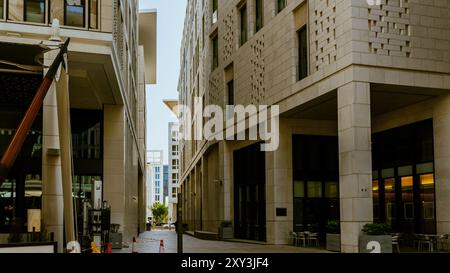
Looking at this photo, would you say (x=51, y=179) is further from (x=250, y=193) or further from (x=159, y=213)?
(x=159, y=213)

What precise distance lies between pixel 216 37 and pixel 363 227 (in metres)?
27.7

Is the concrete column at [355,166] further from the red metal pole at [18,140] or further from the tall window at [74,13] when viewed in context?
the red metal pole at [18,140]

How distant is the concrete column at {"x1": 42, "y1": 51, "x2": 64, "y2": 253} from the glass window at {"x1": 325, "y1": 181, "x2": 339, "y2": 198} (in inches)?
672

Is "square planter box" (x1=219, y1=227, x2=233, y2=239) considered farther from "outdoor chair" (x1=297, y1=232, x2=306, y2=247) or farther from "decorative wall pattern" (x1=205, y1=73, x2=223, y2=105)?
"decorative wall pattern" (x1=205, y1=73, x2=223, y2=105)

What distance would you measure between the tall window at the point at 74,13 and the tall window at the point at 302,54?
36.5ft

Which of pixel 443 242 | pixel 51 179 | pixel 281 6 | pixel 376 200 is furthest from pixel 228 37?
pixel 51 179

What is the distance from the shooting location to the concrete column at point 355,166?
21.9 meters

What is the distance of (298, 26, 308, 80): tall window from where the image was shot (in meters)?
27.9

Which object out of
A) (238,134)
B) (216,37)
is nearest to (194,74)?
(216,37)

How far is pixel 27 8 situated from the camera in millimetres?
21906

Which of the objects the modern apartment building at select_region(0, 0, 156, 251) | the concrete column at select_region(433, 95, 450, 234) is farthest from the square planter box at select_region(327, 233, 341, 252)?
the modern apartment building at select_region(0, 0, 156, 251)

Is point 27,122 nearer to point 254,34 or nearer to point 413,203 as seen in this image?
point 413,203

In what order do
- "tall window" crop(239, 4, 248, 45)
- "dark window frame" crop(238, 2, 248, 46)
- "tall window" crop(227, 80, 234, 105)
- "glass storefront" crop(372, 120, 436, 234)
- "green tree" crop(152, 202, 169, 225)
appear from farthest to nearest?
"green tree" crop(152, 202, 169, 225), "tall window" crop(227, 80, 234, 105), "tall window" crop(239, 4, 248, 45), "dark window frame" crop(238, 2, 248, 46), "glass storefront" crop(372, 120, 436, 234)
